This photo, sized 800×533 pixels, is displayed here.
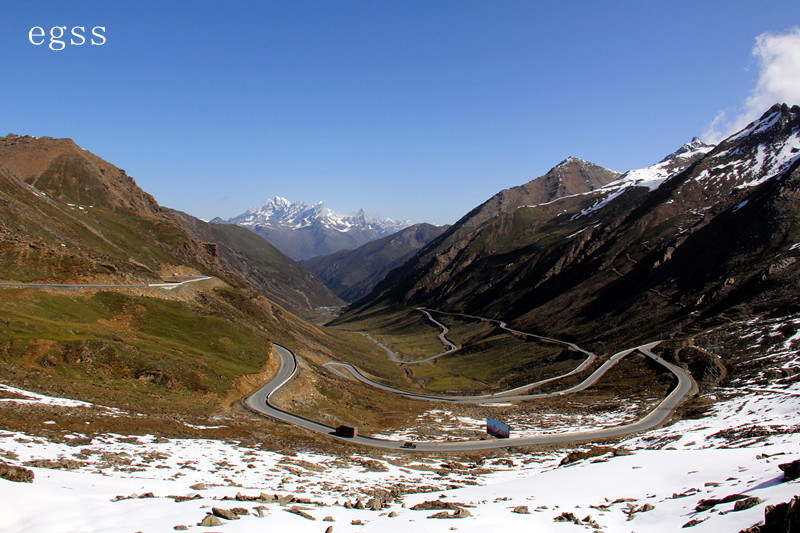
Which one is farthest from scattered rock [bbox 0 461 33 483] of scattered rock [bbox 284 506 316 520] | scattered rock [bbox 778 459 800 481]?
scattered rock [bbox 778 459 800 481]

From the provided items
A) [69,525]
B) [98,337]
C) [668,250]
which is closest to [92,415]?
[98,337]

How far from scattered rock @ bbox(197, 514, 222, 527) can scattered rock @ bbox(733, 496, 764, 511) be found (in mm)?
19246

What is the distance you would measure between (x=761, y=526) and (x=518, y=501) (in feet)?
45.8

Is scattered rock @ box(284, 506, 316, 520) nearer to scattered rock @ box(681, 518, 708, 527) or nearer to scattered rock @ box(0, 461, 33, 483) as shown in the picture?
scattered rock @ box(0, 461, 33, 483)

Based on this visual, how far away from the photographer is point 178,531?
15.5m

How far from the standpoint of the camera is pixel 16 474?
61.2 ft


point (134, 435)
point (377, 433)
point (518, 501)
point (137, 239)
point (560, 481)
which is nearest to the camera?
point (518, 501)

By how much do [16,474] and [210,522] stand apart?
8.62m

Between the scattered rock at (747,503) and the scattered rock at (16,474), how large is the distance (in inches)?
1079

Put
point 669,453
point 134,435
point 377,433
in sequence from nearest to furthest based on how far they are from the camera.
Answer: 1. point 134,435
2. point 669,453
3. point 377,433

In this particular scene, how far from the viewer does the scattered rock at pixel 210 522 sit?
16.5 m

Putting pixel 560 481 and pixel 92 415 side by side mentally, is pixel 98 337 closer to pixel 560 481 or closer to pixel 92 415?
pixel 92 415

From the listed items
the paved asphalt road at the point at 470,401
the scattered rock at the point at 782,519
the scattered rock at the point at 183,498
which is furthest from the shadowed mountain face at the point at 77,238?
the scattered rock at the point at 782,519

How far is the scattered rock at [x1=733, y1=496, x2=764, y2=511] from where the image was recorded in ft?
59.0
